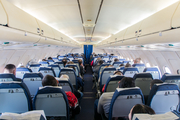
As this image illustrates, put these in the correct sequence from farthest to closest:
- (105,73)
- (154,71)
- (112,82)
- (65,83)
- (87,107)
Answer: (87,107), (105,73), (154,71), (112,82), (65,83)

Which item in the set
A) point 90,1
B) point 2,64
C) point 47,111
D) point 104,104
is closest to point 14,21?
point 90,1

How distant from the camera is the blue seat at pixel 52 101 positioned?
2.13 metres

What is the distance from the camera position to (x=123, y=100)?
215 centimetres

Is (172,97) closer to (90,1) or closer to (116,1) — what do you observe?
(116,1)

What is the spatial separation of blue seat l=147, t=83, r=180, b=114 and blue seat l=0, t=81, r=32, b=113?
239 cm

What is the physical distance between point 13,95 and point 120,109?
205 cm

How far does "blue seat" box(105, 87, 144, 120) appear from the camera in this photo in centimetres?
205

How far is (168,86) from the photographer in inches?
86.2

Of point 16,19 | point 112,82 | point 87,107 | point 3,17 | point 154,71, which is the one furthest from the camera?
point 87,107

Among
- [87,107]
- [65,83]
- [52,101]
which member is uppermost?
[65,83]

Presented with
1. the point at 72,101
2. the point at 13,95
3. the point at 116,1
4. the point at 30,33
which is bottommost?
the point at 72,101

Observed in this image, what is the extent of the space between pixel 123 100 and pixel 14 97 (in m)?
2.07

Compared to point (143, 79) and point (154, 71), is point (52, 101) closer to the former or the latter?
point (143, 79)

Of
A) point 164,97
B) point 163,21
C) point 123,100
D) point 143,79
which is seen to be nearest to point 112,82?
point 143,79
